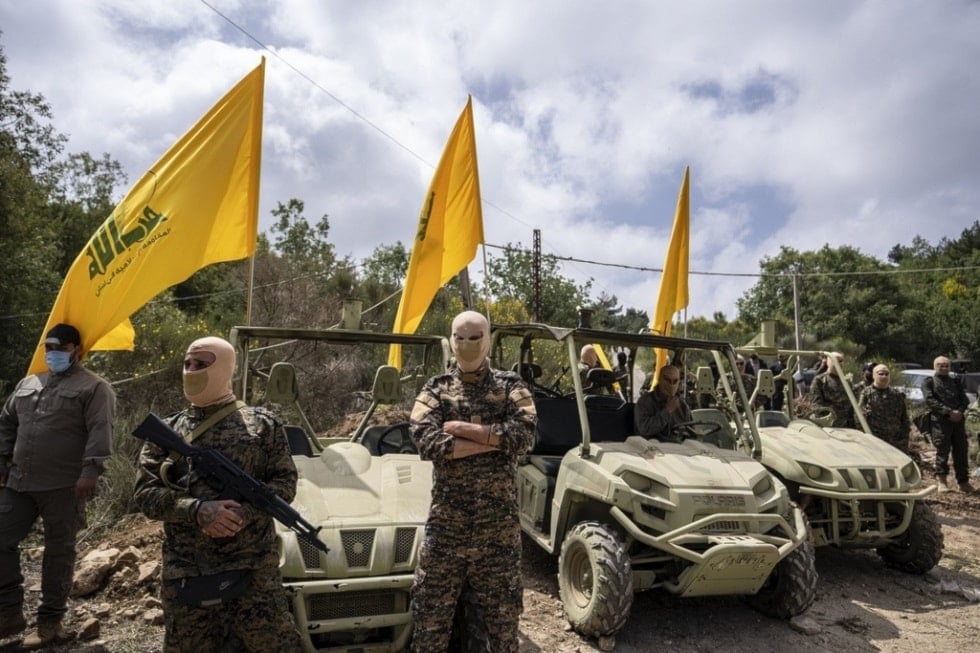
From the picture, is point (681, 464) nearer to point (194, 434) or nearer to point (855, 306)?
point (194, 434)

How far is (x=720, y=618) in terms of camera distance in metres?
4.76

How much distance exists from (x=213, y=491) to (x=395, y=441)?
7.03 ft

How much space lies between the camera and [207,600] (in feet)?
8.46

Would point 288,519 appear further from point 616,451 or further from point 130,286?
point 130,286

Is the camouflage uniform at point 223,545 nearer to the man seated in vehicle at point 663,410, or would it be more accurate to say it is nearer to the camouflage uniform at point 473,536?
the camouflage uniform at point 473,536

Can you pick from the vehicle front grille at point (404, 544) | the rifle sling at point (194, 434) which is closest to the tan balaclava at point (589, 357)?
the vehicle front grille at point (404, 544)

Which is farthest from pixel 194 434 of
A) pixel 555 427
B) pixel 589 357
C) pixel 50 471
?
pixel 589 357

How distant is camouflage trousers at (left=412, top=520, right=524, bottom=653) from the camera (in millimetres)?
3086

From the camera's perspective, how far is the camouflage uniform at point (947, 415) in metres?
8.66

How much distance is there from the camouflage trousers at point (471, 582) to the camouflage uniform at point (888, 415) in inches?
267

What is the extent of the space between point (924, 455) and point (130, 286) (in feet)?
36.8

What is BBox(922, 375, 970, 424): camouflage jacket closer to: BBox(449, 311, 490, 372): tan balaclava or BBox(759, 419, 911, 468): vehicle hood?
BBox(759, 419, 911, 468): vehicle hood

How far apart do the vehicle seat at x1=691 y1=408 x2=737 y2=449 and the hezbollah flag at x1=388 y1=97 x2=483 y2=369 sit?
3.08m

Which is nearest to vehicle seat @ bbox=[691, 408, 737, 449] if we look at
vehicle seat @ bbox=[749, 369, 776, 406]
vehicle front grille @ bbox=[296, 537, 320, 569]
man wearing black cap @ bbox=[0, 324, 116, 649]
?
vehicle seat @ bbox=[749, 369, 776, 406]
